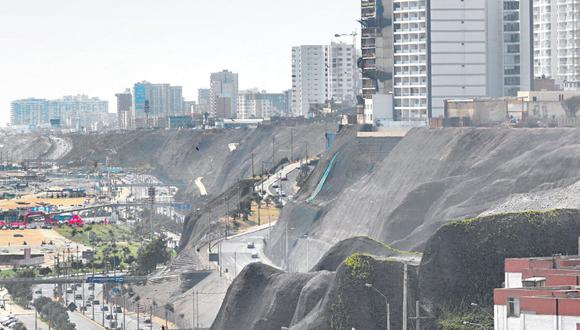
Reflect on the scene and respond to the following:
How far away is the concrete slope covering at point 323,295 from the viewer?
60.8 metres

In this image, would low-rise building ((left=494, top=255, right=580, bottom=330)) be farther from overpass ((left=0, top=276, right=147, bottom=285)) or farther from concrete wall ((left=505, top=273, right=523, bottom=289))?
overpass ((left=0, top=276, right=147, bottom=285))

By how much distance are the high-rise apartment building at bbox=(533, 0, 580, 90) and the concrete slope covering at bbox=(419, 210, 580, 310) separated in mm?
115314

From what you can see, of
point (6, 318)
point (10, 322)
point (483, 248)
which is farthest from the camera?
point (6, 318)

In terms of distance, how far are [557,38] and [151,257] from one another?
206 ft

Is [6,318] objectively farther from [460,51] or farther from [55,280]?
[460,51]

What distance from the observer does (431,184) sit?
351 ft

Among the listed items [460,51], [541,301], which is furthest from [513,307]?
[460,51]

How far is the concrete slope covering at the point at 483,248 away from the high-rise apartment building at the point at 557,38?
115314 mm

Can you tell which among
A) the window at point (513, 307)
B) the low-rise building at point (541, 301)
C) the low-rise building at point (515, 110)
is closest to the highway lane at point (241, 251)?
the low-rise building at point (515, 110)

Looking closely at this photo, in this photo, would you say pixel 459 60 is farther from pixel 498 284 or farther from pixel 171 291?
pixel 498 284

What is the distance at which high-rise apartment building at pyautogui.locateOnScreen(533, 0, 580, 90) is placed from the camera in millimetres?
175750

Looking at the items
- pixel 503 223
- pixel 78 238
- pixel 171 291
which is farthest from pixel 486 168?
pixel 78 238

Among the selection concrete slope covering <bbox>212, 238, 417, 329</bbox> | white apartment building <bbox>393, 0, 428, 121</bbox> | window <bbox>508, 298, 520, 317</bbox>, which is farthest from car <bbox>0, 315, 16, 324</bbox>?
window <bbox>508, 298, 520, 317</bbox>

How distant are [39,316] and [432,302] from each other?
200 ft
